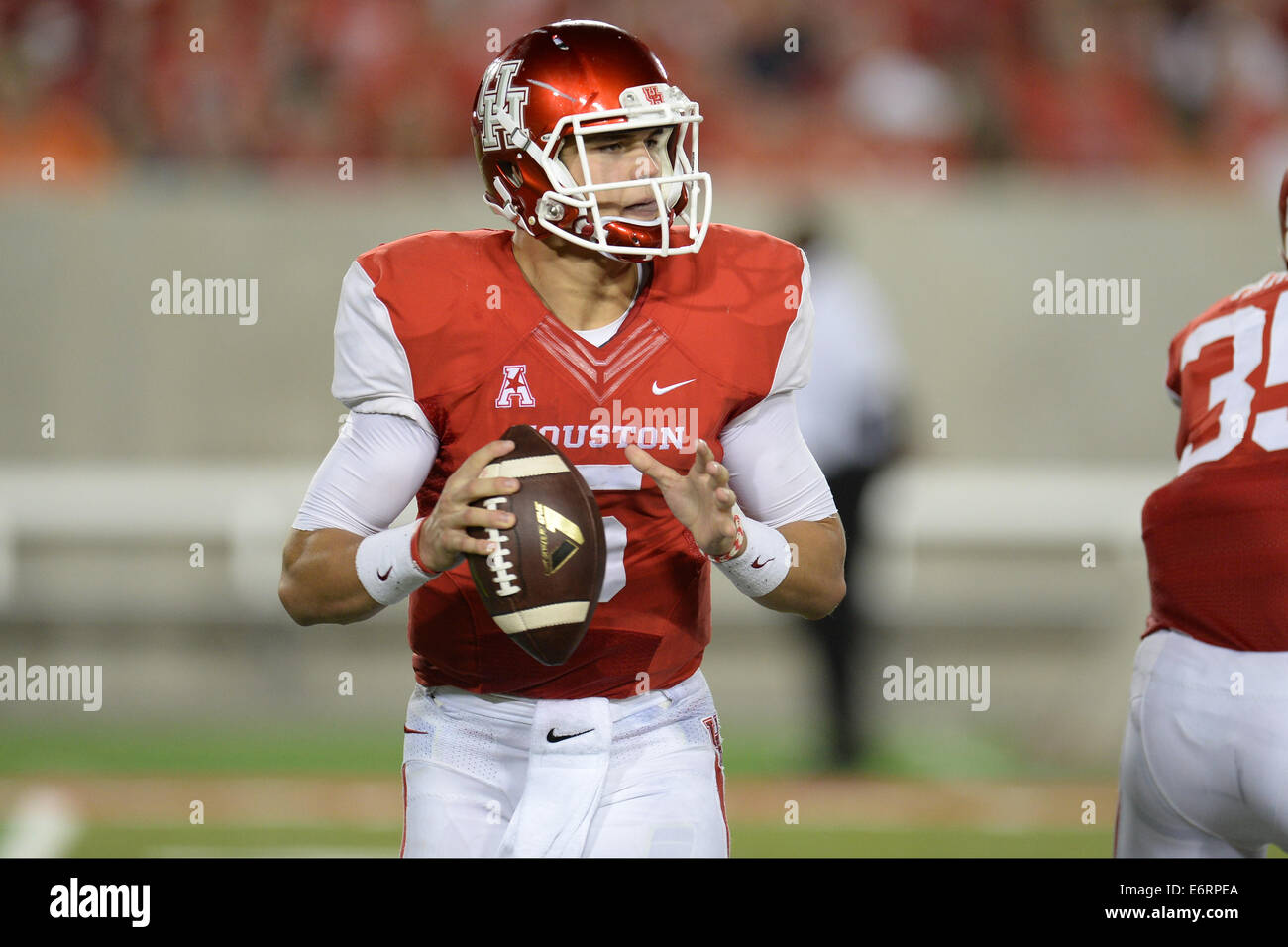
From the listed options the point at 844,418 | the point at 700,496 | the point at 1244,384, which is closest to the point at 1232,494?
the point at 1244,384

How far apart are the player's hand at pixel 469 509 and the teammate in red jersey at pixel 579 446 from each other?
0.48ft

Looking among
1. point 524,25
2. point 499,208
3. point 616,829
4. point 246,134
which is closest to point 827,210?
point 524,25

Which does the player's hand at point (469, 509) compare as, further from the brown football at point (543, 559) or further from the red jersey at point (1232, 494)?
the red jersey at point (1232, 494)

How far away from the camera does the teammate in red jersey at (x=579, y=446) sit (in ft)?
7.78

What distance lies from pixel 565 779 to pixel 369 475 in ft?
1.78

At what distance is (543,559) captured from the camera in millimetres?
2156

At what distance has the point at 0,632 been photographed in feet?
20.7

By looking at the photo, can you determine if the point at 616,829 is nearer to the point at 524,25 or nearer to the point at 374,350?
the point at 374,350

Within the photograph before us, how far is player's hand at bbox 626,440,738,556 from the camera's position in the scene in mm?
2225

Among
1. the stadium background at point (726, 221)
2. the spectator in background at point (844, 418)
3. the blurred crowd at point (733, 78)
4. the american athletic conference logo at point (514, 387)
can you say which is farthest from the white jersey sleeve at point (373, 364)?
the blurred crowd at point (733, 78)

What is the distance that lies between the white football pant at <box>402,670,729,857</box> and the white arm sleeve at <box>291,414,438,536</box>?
12.8 inches

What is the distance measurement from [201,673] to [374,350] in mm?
4385

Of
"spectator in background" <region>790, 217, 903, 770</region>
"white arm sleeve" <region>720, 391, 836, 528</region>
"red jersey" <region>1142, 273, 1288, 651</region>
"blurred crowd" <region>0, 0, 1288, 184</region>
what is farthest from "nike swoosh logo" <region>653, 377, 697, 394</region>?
"blurred crowd" <region>0, 0, 1288, 184</region>
